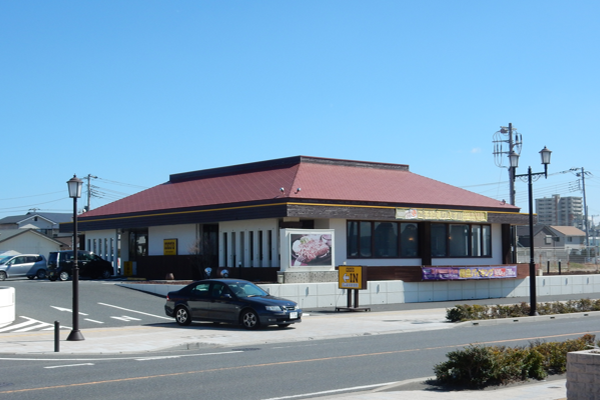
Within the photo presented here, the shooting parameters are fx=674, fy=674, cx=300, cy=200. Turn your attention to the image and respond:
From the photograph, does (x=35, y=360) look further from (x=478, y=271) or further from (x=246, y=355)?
(x=478, y=271)

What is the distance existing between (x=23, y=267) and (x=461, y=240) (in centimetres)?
2637

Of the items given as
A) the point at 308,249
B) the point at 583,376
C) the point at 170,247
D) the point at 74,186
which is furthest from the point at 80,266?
the point at 583,376

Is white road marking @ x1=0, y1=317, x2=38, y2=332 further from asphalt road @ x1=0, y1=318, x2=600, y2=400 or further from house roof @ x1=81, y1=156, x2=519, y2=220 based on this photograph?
house roof @ x1=81, y1=156, x2=519, y2=220

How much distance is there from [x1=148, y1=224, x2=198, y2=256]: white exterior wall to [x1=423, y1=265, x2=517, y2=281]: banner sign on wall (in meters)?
12.5

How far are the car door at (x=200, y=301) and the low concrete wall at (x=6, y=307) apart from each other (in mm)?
5885

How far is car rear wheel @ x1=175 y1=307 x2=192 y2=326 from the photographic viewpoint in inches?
842

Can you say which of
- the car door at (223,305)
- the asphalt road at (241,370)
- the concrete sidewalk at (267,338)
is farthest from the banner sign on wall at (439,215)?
the asphalt road at (241,370)

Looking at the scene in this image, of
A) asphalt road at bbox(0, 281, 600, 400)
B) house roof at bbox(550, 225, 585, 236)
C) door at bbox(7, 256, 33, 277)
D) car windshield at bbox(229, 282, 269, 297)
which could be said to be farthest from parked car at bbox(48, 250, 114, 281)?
house roof at bbox(550, 225, 585, 236)

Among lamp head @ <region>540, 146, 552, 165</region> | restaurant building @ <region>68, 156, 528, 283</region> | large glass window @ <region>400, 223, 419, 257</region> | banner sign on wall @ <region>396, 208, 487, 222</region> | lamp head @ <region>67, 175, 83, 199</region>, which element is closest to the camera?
lamp head @ <region>67, 175, 83, 199</region>

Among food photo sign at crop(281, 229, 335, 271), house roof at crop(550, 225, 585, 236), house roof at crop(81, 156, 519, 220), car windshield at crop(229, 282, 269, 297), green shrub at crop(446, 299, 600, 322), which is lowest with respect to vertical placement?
green shrub at crop(446, 299, 600, 322)

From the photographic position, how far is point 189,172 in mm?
44812

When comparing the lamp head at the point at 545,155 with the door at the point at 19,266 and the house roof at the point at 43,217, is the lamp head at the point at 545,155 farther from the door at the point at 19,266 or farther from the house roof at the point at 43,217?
the house roof at the point at 43,217

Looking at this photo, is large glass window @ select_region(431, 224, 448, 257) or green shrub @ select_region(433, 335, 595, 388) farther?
large glass window @ select_region(431, 224, 448, 257)

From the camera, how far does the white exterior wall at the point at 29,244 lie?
72500 mm
